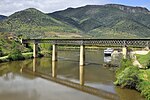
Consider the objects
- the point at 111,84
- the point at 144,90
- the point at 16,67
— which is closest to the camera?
the point at 144,90

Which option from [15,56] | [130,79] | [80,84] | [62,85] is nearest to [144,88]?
[130,79]

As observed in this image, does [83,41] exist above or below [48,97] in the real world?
above

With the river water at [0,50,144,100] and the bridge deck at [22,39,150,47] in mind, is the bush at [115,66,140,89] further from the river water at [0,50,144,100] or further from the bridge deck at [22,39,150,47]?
the bridge deck at [22,39,150,47]

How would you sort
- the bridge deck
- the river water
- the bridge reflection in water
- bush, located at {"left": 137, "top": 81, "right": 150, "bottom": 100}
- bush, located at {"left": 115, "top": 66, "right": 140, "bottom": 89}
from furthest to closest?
the bridge deck, bush, located at {"left": 115, "top": 66, "right": 140, "bottom": 89}, the bridge reflection in water, the river water, bush, located at {"left": 137, "top": 81, "right": 150, "bottom": 100}

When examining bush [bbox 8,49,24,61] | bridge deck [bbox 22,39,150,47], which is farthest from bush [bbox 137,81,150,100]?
bush [bbox 8,49,24,61]


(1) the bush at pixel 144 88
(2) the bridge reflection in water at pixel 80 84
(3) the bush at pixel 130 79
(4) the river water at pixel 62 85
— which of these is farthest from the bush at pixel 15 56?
(1) the bush at pixel 144 88

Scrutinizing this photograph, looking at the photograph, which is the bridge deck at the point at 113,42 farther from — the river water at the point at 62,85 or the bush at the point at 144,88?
the bush at the point at 144,88

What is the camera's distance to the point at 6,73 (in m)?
74.2

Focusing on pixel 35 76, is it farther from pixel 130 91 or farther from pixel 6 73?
pixel 130 91

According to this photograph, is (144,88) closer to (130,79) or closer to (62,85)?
(130,79)

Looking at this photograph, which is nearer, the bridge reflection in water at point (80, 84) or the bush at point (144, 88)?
the bush at point (144, 88)

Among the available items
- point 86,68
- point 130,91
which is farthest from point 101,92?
point 86,68

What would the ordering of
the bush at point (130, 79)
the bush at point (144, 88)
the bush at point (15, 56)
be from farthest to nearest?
the bush at point (15, 56) → the bush at point (130, 79) → the bush at point (144, 88)

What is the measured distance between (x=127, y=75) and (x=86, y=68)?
30.9 metres
